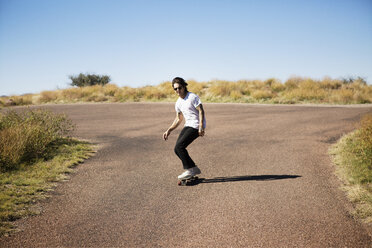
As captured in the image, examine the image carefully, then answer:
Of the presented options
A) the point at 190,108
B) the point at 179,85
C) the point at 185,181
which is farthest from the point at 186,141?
the point at 179,85

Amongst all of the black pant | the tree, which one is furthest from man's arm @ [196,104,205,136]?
the tree

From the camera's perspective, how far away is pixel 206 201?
5117 millimetres

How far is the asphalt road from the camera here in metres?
3.94

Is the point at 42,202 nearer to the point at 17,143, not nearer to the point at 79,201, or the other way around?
the point at 79,201

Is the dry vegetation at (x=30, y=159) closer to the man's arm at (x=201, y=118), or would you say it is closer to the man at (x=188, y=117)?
the man at (x=188, y=117)

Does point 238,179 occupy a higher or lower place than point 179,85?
lower

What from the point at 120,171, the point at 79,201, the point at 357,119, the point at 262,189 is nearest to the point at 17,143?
the point at 120,171

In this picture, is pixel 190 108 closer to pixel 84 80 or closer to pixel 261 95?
pixel 261 95

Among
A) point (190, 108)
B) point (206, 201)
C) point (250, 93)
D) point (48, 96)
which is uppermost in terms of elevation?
point (48, 96)

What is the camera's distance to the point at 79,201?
5336 mm

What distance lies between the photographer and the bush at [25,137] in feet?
23.3

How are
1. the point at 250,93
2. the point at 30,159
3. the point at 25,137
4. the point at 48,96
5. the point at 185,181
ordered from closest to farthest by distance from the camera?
the point at 185,181, the point at 30,159, the point at 25,137, the point at 250,93, the point at 48,96

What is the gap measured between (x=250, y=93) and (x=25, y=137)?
20.2 meters

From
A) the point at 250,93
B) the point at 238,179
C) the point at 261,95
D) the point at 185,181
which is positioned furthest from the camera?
the point at 250,93
